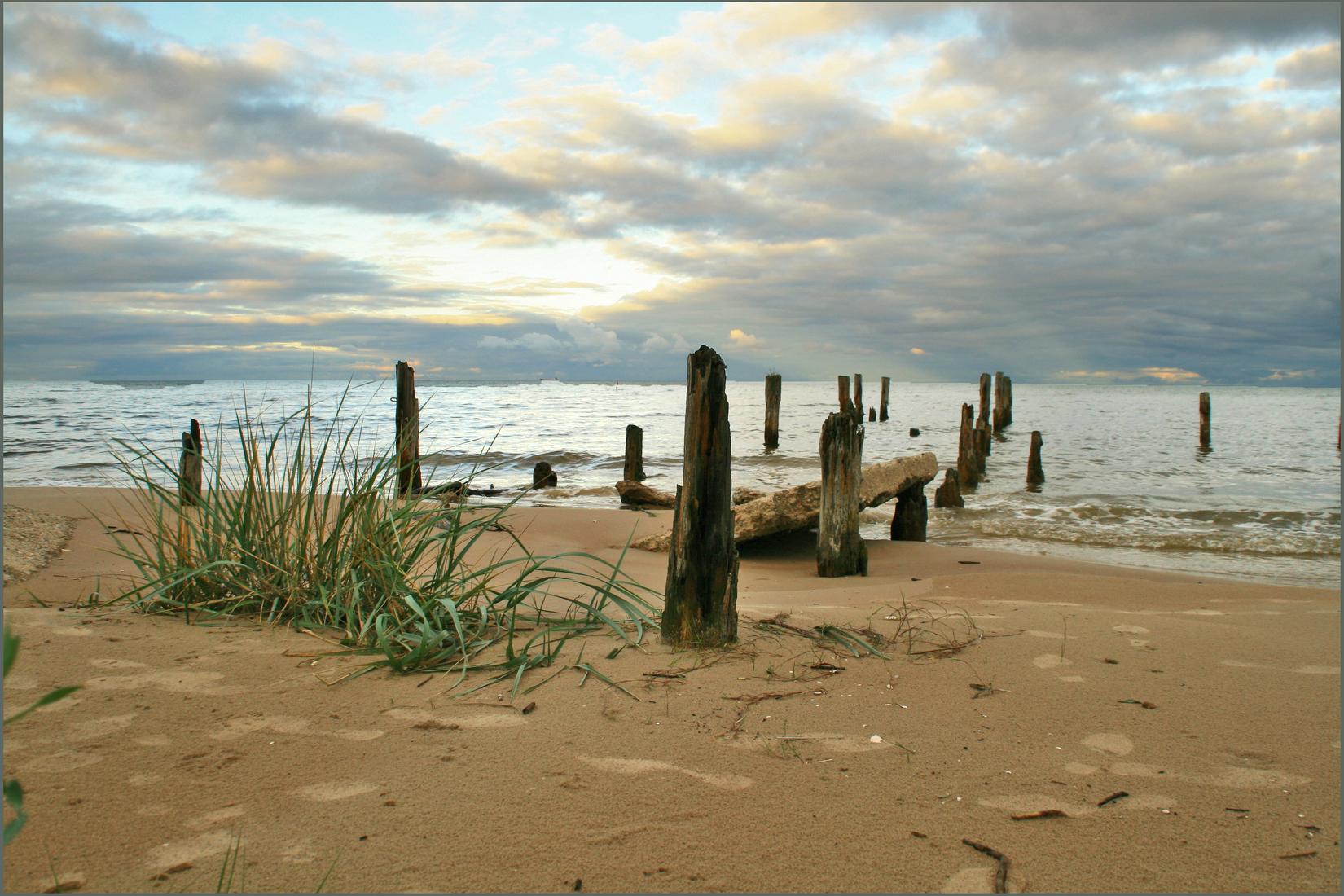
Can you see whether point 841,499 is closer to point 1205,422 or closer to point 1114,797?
point 1114,797

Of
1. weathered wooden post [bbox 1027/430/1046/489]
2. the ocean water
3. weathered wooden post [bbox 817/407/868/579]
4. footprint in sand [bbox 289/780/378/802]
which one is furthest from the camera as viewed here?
weathered wooden post [bbox 1027/430/1046/489]

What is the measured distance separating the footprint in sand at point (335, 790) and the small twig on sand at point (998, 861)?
1.72m

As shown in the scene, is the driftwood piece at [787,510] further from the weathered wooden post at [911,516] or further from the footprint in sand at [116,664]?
the footprint in sand at [116,664]

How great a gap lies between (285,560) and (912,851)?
336 centimetres

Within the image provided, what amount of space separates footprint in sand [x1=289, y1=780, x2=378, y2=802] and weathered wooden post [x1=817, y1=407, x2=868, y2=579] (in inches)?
219

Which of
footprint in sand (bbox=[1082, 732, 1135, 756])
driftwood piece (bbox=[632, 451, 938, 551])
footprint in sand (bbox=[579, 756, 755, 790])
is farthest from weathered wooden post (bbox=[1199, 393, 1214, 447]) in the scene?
footprint in sand (bbox=[579, 756, 755, 790])

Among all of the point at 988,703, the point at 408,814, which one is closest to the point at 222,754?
the point at 408,814

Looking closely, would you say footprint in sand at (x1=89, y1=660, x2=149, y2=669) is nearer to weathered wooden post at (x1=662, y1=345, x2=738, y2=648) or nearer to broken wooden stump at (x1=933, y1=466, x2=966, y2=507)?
weathered wooden post at (x1=662, y1=345, x2=738, y2=648)

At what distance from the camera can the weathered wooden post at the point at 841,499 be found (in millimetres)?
7461

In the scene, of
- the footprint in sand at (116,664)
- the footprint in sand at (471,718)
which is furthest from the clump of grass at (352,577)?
the footprint in sand at (116,664)

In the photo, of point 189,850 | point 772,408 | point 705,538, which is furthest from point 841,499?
point 772,408

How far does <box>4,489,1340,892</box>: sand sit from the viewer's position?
6.88ft

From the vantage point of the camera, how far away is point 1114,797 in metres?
2.49

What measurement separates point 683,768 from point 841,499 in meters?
5.16
